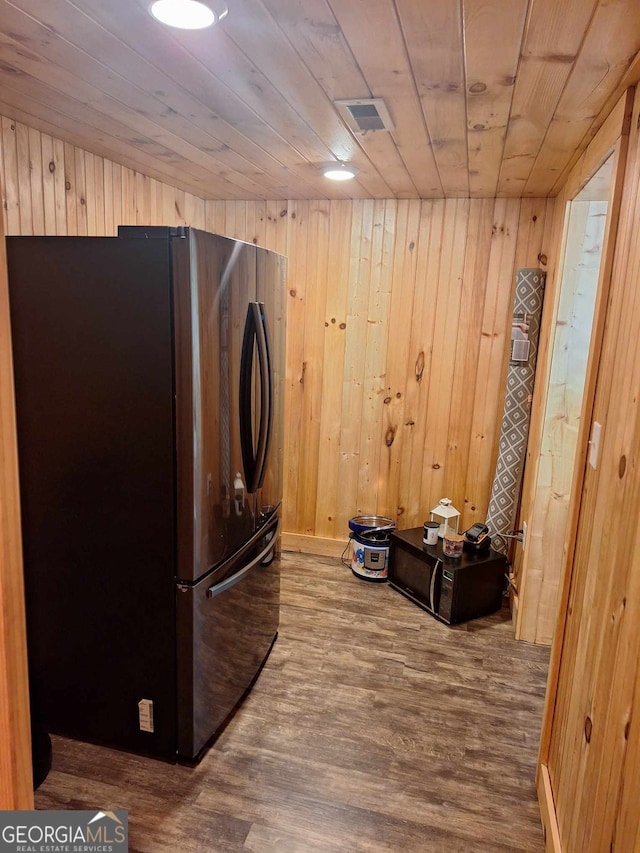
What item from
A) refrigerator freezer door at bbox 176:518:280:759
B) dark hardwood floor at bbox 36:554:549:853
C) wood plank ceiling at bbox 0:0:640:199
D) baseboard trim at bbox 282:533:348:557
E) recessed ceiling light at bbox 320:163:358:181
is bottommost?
dark hardwood floor at bbox 36:554:549:853

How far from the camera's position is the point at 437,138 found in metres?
2.16

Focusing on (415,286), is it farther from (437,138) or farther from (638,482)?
(638,482)

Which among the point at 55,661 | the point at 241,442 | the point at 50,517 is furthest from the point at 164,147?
the point at 55,661

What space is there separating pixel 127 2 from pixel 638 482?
1567 millimetres

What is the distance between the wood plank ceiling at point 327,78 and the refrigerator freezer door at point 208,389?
49cm

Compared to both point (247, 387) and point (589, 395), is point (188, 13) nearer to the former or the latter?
point (247, 387)

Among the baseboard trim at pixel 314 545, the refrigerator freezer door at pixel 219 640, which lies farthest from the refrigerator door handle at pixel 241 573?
the baseboard trim at pixel 314 545

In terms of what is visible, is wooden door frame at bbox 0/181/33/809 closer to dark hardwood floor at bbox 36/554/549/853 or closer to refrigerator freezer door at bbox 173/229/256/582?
refrigerator freezer door at bbox 173/229/256/582

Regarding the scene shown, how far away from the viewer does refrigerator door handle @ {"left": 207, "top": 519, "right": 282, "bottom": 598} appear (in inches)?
79.5

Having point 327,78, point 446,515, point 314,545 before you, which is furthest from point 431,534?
point 327,78

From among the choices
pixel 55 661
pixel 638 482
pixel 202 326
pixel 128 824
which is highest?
pixel 202 326

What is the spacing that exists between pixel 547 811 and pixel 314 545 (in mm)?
2299

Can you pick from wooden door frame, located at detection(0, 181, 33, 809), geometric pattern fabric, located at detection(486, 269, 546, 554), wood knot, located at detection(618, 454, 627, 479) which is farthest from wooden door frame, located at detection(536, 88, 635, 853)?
wooden door frame, located at detection(0, 181, 33, 809)

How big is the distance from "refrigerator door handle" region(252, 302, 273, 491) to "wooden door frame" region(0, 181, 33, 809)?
1366 mm
